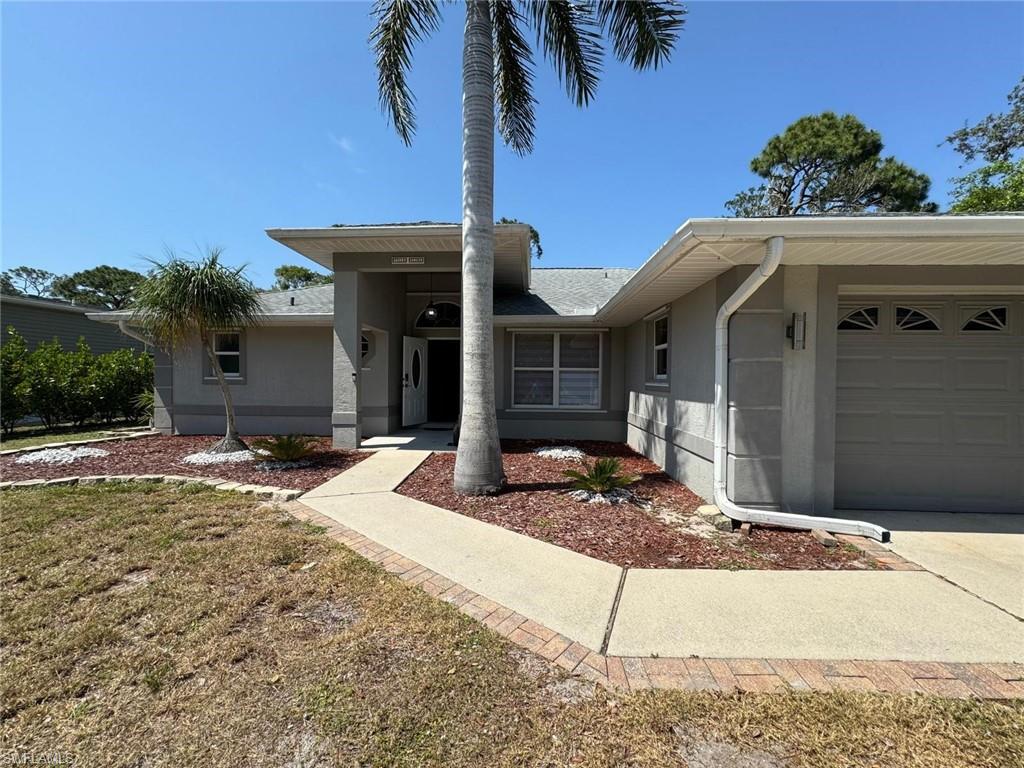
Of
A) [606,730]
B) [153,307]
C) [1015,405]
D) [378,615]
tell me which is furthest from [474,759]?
[153,307]

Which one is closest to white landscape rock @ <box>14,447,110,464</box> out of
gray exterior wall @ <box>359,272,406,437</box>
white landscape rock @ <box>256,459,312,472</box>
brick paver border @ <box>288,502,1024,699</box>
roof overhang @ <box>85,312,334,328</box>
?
roof overhang @ <box>85,312,334,328</box>

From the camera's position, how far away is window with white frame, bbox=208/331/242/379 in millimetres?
10852

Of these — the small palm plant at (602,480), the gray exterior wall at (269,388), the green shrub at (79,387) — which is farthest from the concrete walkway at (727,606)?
the green shrub at (79,387)

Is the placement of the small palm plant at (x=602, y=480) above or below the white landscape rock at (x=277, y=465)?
above

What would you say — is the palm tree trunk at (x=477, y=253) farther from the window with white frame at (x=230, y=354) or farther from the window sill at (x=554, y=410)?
the window with white frame at (x=230, y=354)

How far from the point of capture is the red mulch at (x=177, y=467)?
262 inches

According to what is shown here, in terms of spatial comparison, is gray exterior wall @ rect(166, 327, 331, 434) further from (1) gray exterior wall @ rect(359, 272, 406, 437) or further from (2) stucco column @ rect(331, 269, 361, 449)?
(2) stucco column @ rect(331, 269, 361, 449)

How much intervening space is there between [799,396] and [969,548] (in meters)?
1.92

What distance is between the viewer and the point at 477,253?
5715mm

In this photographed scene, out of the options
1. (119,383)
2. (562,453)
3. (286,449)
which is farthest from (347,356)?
(119,383)

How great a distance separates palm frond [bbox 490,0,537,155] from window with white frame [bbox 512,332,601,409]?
12.9ft

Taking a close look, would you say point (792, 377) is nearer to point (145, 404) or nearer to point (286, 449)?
point (286, 449)

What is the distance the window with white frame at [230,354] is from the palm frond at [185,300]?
2.77m

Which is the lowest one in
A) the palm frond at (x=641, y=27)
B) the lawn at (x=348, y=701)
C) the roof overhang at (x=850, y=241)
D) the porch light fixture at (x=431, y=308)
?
the lawn at (x=348, y=701)
